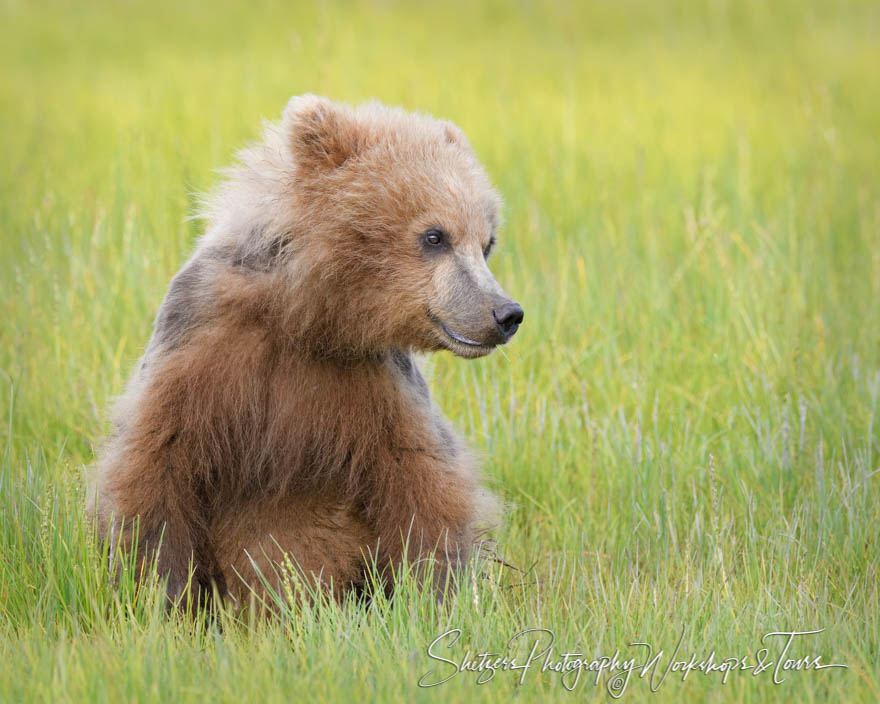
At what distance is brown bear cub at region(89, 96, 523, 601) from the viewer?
360 cm

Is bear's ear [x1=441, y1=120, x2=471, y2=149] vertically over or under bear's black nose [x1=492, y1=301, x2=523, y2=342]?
over

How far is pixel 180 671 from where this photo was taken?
9.82 feet

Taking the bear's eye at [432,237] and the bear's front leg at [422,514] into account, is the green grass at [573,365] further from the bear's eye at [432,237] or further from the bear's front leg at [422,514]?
the bear's eye at [432,237]

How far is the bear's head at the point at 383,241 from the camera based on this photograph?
358cm

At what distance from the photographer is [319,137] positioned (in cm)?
366

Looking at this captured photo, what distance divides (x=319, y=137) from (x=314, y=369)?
2.48 ft

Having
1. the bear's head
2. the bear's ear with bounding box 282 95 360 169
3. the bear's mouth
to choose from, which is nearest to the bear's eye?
the bear's head

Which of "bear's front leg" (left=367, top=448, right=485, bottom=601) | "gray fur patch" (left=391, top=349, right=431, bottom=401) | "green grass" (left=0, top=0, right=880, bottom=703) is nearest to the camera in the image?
"green grass" (left=0, top=0, right=880, bottom=703)

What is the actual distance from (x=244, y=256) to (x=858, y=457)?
256 cm

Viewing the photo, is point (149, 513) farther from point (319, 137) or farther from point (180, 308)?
point (319, 137)

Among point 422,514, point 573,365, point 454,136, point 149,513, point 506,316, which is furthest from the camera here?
point 573,365

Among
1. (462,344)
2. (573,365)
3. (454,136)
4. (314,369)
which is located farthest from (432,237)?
(573,365)

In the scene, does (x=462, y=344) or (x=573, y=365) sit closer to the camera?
(x=462, y=344)

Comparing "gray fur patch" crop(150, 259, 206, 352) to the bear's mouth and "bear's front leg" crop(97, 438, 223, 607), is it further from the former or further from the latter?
the bear's mouth
